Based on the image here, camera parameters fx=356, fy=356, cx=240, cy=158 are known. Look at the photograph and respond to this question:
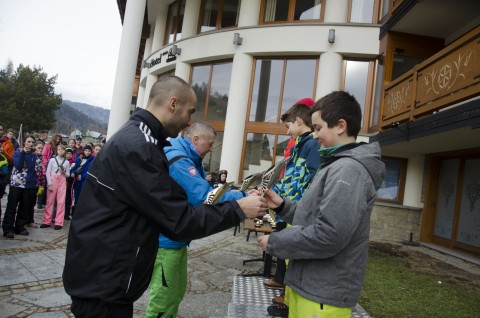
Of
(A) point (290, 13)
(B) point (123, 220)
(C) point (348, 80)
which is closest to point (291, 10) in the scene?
(A) point (290, 13)

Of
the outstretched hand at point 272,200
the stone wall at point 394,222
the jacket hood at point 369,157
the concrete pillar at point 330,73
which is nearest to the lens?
the jacket hood at point 369,157

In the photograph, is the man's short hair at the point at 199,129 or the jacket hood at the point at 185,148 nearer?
the jacket hood at the point at 185,148

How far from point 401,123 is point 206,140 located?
8261 mm

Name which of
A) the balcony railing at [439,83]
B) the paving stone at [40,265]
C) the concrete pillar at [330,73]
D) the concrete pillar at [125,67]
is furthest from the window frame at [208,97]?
the paving stone at [40,265]

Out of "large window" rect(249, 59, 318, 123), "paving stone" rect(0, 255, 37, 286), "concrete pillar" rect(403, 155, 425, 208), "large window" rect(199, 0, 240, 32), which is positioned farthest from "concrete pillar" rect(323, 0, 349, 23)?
"paving stone" rect(0, 255, 37, 286)

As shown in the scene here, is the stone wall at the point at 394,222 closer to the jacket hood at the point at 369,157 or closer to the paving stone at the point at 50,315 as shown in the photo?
the paving stone at the point at 50,315

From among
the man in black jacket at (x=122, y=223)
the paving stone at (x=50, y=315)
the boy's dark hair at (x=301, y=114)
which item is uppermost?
the boy's dark hair at (x=301, y=114)

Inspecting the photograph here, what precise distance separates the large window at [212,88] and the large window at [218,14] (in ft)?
6.04

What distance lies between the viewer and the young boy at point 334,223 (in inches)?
69.3

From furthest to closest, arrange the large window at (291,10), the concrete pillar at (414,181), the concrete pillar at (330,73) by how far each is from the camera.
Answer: the large window at (291,10) < the concrete pillar at (330,73) < the concrete pillar at (414,181)

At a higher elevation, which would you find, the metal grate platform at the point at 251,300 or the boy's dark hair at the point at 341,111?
the boy's dark hair at the point at 341,111

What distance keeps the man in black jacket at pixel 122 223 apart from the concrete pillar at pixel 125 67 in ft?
44.4

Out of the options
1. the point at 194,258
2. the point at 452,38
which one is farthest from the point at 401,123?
the point at 194,258

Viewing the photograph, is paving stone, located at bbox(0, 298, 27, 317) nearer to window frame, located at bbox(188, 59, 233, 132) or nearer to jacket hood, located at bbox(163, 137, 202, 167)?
jacket hood, located at bbox(163, 137, 202, 167)
